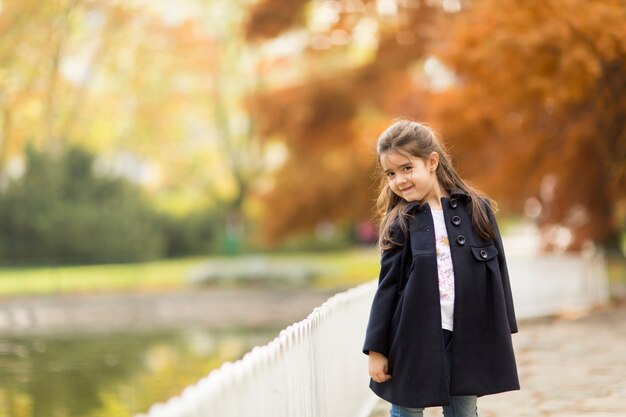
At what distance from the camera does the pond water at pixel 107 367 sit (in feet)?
33.0

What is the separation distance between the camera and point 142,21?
127 feet

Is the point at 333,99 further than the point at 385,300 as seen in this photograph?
Yes

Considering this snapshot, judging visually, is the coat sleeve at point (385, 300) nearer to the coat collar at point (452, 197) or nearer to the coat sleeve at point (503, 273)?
the coat collar at point (452, 197)

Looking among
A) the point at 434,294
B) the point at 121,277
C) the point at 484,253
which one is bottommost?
the point at 434,294

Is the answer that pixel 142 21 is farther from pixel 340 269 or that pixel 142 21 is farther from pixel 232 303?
pixel 232 303

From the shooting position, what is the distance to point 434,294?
435 centimetres

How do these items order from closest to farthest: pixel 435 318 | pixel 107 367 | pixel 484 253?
pixel 435 318, pixel 484 253, pixel 107 367

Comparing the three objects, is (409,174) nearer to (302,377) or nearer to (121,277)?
(302,377)

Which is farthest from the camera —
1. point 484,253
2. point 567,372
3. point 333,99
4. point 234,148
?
point 234,148

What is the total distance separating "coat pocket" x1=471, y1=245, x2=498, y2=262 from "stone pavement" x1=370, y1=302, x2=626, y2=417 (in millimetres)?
2831

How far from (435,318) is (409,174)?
24.0 inches

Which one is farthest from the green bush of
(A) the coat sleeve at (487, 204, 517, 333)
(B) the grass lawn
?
(A) the coat sleeve at (487, 204, 517, 333)

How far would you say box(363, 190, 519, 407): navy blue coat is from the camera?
14.1ft

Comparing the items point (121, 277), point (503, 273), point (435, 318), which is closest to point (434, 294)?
point (435, 318)
